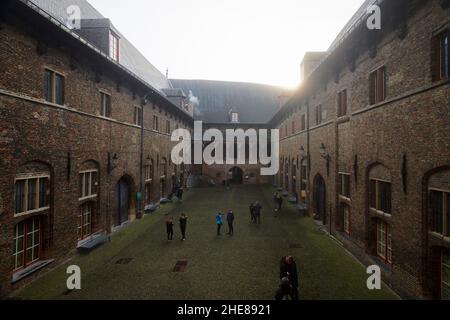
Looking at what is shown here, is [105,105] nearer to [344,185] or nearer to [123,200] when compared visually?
[123,200]

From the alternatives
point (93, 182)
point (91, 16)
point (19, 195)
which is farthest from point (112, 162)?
point (91, 16)

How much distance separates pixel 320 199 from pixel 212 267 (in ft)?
30.9

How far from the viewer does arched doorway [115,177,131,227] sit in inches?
623

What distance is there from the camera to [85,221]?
1256 centimetres

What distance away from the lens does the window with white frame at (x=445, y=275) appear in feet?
22.0

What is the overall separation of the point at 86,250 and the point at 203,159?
93.2 feet

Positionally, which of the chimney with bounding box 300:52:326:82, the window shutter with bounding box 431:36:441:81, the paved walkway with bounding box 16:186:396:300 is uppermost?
the chimney with bounding box 300:52:326:82

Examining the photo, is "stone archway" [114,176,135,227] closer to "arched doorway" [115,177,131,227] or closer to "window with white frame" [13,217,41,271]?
"arched doorway" [115,177,131,227]

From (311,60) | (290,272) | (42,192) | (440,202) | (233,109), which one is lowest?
(290,272)

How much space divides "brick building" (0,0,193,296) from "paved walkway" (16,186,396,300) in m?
1.27

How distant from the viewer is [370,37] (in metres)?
9.59

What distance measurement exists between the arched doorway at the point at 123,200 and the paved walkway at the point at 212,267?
3.12 ft

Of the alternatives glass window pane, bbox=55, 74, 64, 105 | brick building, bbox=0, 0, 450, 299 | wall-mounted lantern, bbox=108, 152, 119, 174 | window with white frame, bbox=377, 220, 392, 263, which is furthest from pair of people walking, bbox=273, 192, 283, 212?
glass window pane, bbox=55, 74, 64, 105

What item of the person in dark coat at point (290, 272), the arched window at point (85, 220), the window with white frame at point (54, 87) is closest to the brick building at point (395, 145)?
the person in dark coat at point (290, 272)
